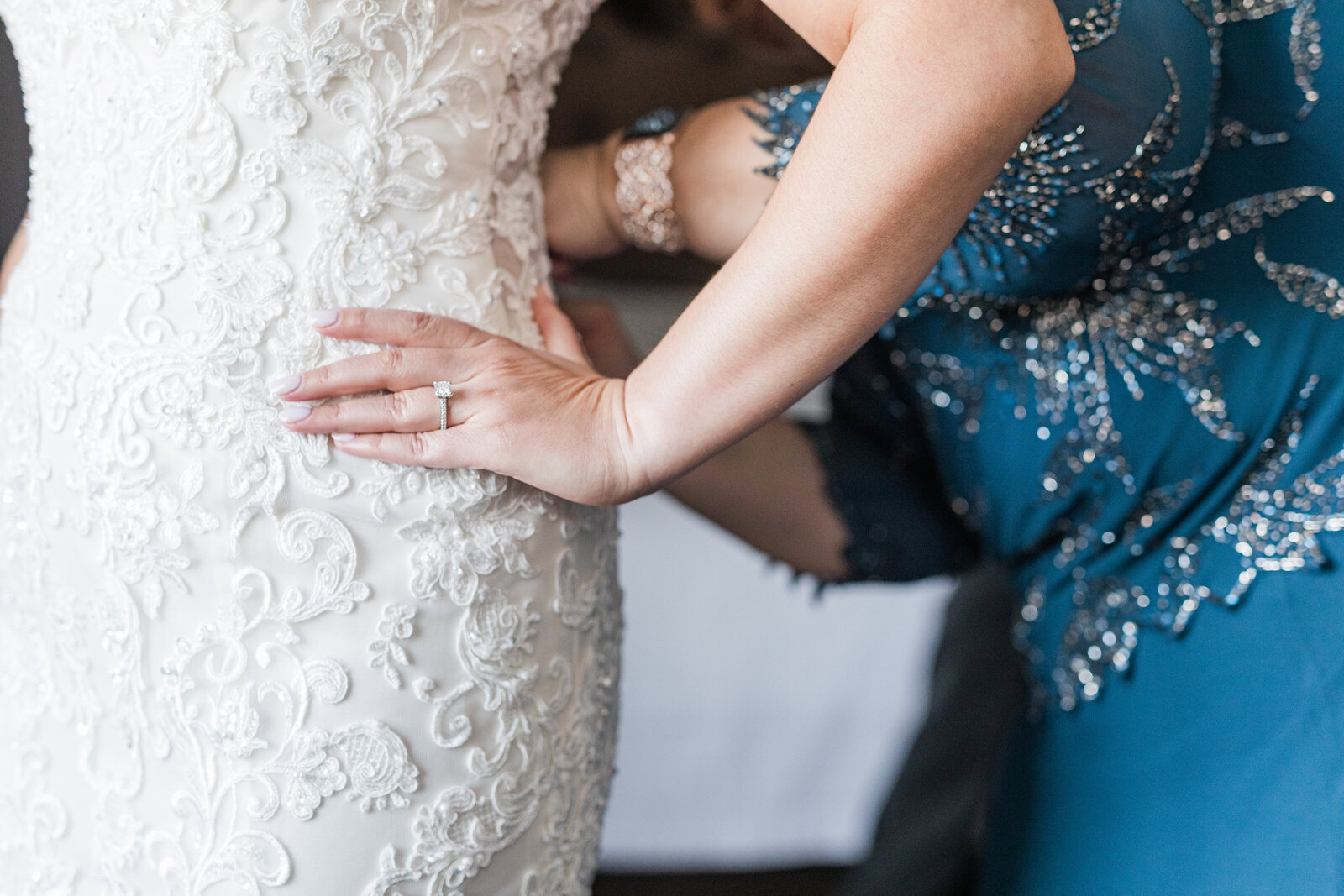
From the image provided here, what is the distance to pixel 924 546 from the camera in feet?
3.59

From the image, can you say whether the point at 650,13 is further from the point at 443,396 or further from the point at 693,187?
the point at 443,396

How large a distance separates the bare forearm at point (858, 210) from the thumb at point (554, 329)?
94mm

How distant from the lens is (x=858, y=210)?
0.56 m

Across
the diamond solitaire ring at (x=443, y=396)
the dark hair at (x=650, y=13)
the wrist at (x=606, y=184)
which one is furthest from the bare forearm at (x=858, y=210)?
the dark hair at (x=650, y=13)

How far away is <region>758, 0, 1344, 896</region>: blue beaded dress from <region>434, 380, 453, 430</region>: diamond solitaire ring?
28 centimetres

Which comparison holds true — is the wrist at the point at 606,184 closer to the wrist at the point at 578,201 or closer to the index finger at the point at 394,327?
the wrist at the point at 578,201

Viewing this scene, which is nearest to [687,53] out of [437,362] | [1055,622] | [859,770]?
[859,770]

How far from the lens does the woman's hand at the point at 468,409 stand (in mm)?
610

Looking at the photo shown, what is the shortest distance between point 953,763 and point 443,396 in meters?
1.32

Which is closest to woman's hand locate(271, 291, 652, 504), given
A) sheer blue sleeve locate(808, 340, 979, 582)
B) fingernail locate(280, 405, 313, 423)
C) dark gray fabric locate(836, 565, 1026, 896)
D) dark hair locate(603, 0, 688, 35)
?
fingernail locate(280, 405, 313, 423)

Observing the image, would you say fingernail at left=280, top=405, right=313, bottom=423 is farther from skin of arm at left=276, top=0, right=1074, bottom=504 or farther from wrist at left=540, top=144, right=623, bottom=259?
wrist at left=540, top=144, right=623, bottom=259

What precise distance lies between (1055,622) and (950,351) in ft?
0.90

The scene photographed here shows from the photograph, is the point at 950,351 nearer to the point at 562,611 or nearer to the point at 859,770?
the point at 562,611

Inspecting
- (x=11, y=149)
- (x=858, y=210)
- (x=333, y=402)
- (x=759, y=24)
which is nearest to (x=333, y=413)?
(x=333, y=402)
